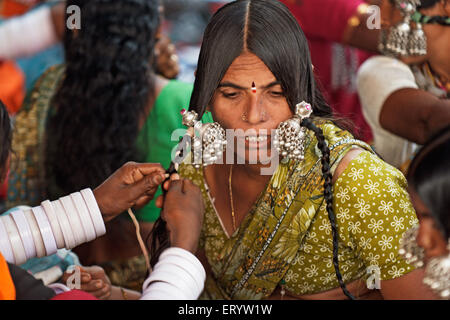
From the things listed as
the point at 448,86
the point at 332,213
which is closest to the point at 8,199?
the point at 332,213

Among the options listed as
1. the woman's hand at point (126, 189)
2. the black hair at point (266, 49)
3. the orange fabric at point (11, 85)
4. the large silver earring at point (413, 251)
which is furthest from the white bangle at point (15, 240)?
the orange fabric at point (11, 85)

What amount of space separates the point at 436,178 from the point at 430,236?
0.12 meters

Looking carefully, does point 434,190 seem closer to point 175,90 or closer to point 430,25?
point 430,25

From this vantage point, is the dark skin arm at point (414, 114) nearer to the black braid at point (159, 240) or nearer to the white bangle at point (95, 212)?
the black braid at point (159, 240)

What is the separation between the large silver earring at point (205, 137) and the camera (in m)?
1.36

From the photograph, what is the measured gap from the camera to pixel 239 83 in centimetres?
137

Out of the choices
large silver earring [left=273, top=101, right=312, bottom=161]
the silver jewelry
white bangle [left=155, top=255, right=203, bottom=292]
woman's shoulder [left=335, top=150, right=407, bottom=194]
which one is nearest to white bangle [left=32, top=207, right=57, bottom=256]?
white bangle [left=155, top=255, right=203, bottom=292]

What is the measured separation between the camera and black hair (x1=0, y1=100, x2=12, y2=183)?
148 centimetres

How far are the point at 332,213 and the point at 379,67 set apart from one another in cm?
85

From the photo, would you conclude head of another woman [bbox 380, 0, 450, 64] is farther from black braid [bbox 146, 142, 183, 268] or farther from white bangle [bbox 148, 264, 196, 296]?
white bangle [bbox 148, 264, 196, 296]

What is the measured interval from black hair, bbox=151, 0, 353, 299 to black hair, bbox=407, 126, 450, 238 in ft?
1.12

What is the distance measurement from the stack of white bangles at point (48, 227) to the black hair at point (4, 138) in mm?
135

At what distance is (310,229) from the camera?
1.50m
